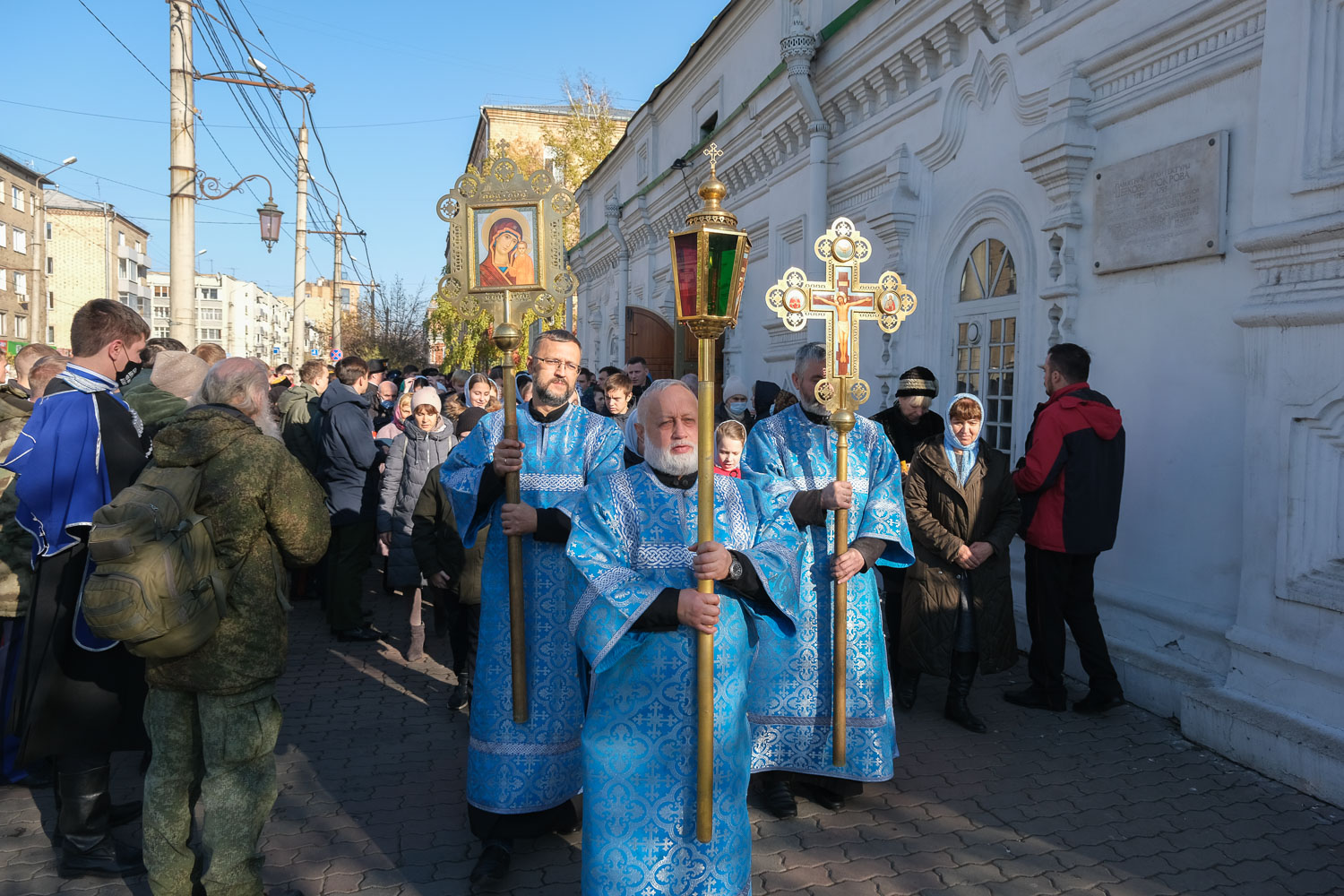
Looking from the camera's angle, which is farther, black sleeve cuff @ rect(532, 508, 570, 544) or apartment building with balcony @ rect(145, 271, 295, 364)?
apartment building with balcony @ rect(145, 271, 295, 364)

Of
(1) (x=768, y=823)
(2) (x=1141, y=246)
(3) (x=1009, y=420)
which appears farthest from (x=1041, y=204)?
(1) (x=768, y=823)

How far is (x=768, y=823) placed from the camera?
154 inches

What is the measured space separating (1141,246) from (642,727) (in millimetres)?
4409

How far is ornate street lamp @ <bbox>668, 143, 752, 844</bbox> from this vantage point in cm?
259

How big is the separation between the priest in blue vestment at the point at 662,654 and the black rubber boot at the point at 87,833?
198 centimetres

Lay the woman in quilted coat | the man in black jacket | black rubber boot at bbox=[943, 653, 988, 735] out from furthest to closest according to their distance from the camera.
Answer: the man in black jacket → the woman in quilted coat → black rubber boot at bbox=[943, 653, 988, 735]

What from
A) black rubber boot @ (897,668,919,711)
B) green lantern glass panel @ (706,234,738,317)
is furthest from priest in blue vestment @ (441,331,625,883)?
black rubber boot @ (897,668,919,711)

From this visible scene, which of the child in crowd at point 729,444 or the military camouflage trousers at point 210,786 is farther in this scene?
the child in crowd at point 729,444

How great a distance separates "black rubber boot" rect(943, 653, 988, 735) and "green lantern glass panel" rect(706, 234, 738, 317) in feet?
10.2

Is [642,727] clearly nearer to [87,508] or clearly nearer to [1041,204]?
[87,508]

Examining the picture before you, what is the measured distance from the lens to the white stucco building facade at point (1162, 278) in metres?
4.14

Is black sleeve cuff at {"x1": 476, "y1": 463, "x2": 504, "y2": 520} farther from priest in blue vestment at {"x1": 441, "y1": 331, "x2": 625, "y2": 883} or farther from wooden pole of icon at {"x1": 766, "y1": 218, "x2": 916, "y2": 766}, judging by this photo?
wooden pole of icon at {"x1": 766, "y1": 218, "x2": 916, "y2": 766}

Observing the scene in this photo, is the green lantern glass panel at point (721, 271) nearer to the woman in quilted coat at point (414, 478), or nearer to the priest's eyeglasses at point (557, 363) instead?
the priest's eyeglasses at point (557, 363)

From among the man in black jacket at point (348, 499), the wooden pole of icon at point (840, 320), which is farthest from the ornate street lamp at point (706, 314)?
the man in black jacket at point (348, 499)
